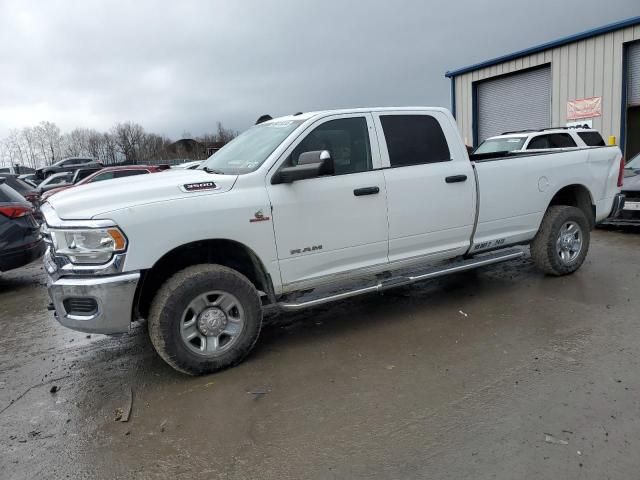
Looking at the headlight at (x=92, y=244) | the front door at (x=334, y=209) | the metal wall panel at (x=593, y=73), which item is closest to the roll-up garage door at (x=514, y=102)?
the metal wall panel at (x=593, y=73)

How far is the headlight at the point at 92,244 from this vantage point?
3494 mm

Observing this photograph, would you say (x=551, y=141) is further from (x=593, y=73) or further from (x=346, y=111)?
(x=346, y=111)

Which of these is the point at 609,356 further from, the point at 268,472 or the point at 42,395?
the point at 42,395

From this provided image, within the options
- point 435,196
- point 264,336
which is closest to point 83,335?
point 264,336

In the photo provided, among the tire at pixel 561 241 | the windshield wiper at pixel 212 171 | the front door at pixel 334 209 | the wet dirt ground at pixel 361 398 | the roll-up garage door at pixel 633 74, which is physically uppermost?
the roll-up garage door at pixel 633 74

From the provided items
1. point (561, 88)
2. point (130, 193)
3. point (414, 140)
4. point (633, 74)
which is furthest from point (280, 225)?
point (561, 88)

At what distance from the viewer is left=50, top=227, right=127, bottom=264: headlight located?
3.49m

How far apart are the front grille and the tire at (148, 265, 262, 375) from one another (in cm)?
41

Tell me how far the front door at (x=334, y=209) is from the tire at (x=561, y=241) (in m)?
2.40

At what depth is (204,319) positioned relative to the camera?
3.88 metres

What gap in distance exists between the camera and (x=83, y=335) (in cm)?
515

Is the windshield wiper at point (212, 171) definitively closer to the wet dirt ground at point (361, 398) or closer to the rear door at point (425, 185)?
the rear door at point (425, 185)

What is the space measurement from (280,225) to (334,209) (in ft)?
1.75

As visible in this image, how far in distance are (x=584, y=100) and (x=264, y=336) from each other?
1494 centimetres
